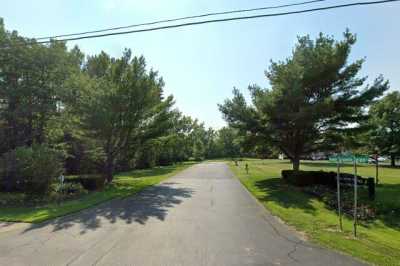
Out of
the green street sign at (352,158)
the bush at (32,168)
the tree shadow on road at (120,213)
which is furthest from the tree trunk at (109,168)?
the green street sign at (352,158)

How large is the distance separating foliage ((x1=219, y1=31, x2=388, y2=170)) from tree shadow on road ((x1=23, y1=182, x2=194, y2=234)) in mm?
8250

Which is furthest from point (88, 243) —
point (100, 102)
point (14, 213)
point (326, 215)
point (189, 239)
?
point (100, 102)

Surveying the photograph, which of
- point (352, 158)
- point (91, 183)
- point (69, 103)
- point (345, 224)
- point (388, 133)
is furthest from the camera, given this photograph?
point (388, 133)

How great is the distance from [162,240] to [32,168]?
9207 millimetres

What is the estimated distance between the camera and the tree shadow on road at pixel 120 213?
7.85 metres

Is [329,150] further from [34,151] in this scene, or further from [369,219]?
[34,151]

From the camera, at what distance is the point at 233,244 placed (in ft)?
20.2

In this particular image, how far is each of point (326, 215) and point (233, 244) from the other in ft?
17.1

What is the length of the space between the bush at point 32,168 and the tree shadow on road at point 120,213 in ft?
12.3

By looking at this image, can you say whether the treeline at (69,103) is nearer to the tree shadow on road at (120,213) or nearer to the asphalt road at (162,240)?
the tree shadow on road at (120,213)

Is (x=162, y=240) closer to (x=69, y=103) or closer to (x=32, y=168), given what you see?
(x=32, y=168)

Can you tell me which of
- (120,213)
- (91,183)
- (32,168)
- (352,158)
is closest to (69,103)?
(91,183)

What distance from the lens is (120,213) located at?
9.38m

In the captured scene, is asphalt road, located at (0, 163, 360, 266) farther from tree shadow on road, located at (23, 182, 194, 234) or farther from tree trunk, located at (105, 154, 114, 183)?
tree trunk, located at (105, 154, 114, 183)
